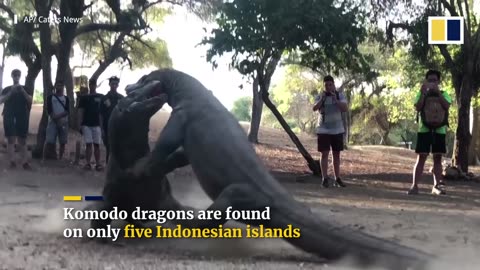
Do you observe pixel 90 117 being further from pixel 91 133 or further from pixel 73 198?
pixel 73 198

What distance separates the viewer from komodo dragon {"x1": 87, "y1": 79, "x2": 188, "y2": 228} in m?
5.45

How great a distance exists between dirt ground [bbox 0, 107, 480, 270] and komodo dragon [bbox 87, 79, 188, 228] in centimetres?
34

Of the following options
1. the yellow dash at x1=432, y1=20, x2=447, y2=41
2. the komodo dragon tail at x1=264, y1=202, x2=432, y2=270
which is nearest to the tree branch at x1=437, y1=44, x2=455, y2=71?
the yellow dash at x1=432, y1=20, x2=447, y2=41

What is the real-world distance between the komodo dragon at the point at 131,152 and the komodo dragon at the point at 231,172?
0.38ft

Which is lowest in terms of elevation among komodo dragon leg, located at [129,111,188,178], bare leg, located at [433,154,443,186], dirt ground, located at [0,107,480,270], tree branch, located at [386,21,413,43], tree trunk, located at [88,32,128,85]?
dirt ground, located at [0,107,480,270]

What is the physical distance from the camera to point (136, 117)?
5.45 metres

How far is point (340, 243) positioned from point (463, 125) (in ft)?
36.5

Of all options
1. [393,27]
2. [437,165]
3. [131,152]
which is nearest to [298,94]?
[393,27]

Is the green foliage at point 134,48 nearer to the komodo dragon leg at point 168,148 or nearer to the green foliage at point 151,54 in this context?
the green foliage at point 151,54

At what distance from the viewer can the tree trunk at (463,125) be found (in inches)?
575

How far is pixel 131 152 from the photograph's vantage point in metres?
5.52

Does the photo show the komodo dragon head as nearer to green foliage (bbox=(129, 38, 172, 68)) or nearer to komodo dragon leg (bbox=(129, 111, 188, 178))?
komodo dragon leg (bbox=(129, 111, 188, 178))

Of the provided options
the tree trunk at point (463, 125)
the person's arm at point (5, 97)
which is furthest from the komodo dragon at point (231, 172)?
the tree trunk at point (463, 125)

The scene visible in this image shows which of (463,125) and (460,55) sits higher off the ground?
(460,55)
